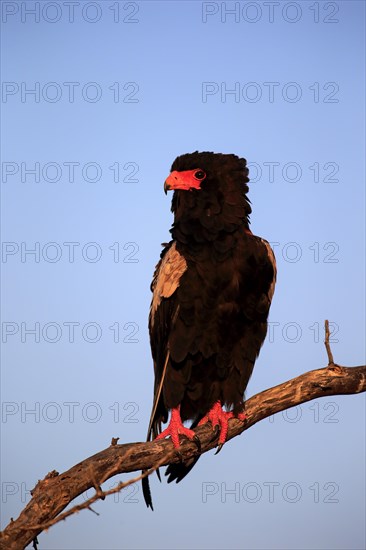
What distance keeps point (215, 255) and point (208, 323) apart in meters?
0.43

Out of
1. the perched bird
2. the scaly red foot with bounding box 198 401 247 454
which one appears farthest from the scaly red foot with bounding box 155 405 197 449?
the scaly red foot with bounding box 198 401 247 454

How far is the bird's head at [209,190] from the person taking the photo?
14.9ft

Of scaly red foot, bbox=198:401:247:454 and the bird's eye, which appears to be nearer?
scaly red foot, bbox=198:401:247:454

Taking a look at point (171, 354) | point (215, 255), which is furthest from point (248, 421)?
point (215, 255)

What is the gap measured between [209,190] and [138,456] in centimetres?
173

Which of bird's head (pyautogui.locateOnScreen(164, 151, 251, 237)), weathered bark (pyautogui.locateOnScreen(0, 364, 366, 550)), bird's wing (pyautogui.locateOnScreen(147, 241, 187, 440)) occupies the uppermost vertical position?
bird's head (pyautogui.locateOnScreen(164, 151, 251, 237))

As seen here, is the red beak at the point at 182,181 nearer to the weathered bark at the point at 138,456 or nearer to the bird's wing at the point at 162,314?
the bird's wing at the point at 162,314

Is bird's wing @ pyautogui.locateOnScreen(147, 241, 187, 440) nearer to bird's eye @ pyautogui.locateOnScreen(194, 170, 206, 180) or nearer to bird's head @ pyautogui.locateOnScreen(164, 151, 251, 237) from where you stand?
bird's head @ pyautogui.locateOnScreen(164, 151, 251, 237)

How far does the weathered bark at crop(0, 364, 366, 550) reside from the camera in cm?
346

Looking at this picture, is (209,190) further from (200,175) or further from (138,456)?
(138,456)

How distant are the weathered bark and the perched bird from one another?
0.11 metres

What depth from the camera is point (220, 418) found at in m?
4.53

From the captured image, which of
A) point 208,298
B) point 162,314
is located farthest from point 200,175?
point 162,314

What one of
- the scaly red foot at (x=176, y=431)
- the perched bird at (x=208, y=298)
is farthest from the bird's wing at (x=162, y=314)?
the scaly red foot at (x=176, y=431)
